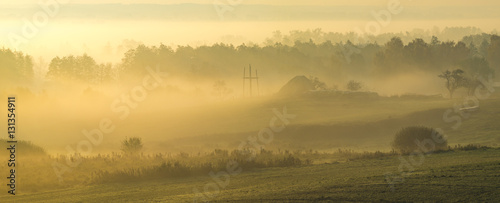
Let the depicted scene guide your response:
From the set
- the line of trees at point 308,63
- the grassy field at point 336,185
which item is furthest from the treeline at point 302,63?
the grassy field at point 336,185

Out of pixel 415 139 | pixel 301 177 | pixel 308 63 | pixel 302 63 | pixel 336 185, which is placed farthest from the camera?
pixel 308 63

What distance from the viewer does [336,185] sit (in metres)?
24.7

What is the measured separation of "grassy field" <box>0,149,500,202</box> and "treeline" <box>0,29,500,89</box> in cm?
10107

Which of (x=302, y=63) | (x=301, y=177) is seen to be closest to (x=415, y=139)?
(x=301, y=177)

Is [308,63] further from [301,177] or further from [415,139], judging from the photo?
[301,177]

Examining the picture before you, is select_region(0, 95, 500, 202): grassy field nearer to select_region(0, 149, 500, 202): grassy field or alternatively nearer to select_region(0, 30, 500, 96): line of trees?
select_region(0, 149, 500, 202): grassy field

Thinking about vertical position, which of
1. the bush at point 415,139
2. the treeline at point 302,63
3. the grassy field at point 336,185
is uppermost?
the treeline at point 302,63

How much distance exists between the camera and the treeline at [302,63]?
471 ft

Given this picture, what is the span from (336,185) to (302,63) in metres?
161

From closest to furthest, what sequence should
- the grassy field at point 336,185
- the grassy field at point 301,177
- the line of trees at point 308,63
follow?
the grassy field at point 336,185, the grassy field at point 301,177, the line of trees at point 308,63

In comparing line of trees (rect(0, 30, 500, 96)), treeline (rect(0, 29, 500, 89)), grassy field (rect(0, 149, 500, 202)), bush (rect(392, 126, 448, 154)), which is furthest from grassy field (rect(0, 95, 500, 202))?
treeline (rect(0, 29, 500, 89))

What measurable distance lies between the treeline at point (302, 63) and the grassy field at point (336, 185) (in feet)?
332

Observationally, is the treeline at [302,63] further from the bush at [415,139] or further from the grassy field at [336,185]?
the grassy field at [336,185]

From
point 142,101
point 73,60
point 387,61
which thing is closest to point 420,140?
point 142,101
